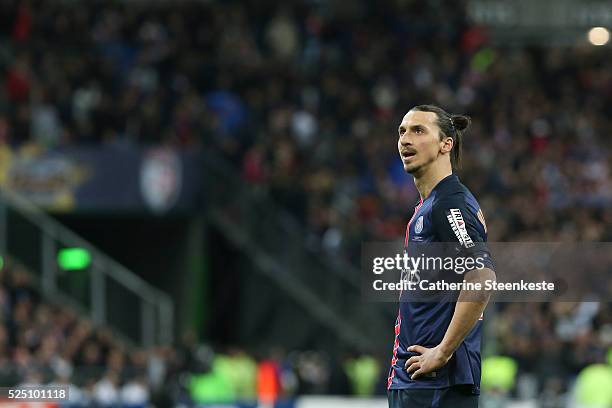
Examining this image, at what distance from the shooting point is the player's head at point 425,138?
562 centimetres

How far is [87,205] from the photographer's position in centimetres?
1953

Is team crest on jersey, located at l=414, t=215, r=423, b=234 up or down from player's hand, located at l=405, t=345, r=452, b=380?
up

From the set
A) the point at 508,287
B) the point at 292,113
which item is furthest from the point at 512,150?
the point at 508,287

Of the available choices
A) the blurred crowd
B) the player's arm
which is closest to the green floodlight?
the blurred crowd

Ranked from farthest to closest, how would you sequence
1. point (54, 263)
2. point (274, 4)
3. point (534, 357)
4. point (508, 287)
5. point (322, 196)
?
point (274, 4) < point (322, 196) < point (54, 263) < point (534, 357) < point (508, 287)

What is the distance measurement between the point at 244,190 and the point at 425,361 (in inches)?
573

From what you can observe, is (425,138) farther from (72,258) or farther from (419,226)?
(72,258)

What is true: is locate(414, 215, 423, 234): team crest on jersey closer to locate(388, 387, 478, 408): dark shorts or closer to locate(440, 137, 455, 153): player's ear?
locate(440, 137, 455, 153): player's ear

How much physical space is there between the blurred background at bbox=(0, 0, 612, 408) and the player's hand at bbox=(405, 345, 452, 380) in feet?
32.5

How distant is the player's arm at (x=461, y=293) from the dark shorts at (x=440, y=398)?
3.5 inches

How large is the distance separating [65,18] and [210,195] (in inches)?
138

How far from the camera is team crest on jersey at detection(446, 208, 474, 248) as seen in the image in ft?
17.6

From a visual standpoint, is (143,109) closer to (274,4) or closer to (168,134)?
(168,134)

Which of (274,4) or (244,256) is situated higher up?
(274,4)
